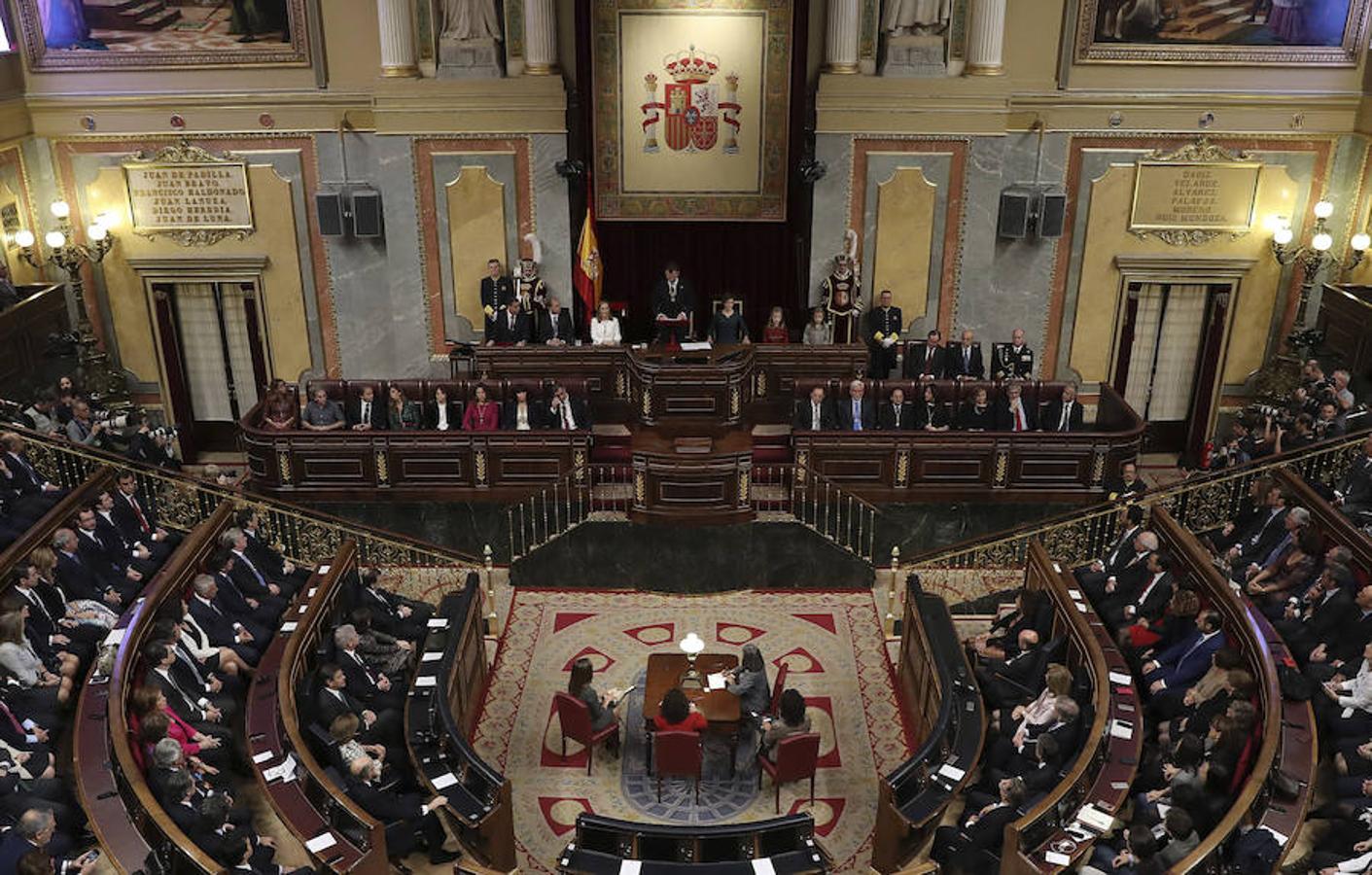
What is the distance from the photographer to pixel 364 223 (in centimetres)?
1423

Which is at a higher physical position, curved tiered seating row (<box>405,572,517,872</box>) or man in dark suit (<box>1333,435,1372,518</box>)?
man in dark suit (<box>1333,435,1372,518</box>)

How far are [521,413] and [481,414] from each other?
16.6 inches

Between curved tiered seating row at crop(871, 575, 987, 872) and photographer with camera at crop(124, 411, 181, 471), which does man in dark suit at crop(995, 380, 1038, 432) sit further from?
photographer with camera at crop(124, 411, 181, 471)

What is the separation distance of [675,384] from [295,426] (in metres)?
4.07

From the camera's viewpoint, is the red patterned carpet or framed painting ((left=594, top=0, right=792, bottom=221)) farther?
framed painting ((left=594, top=0, right=792, bottom=221))

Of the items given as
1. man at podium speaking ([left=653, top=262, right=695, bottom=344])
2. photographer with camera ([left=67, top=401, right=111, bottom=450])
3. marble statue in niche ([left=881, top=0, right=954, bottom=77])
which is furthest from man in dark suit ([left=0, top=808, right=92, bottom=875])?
marble statue in niche ([left=881, top=0, right=954, bottom=77])

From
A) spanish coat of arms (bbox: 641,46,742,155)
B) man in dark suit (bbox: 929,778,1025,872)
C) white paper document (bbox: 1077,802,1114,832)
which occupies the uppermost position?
spanish coat of arms (bbox: 641,46,742,155)

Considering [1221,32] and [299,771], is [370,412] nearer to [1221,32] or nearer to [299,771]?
[299,771]

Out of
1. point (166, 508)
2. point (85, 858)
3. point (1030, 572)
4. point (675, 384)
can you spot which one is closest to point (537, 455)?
point (675, 384)

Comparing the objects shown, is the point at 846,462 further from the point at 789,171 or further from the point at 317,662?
the point at 317,662

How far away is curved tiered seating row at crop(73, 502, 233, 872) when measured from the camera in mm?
6500

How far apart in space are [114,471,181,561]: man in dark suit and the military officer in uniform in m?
9.09

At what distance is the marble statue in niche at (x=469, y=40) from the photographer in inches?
539

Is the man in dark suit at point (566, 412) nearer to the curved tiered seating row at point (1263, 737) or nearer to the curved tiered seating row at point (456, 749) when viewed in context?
the curved tiered seating row at point (456, 749)
